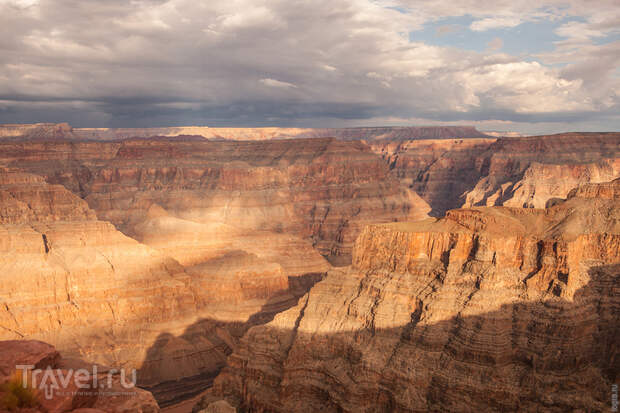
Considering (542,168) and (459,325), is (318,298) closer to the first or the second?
(459,325)

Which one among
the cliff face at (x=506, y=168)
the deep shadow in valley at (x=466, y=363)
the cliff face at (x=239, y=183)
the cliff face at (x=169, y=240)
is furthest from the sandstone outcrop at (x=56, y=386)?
the cliff face at (x=506, y=168)

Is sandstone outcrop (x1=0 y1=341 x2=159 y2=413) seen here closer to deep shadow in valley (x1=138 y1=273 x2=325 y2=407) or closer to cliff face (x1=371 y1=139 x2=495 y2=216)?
deep shadow in valley (x1=138 y1=273 x2=325 y2=407)

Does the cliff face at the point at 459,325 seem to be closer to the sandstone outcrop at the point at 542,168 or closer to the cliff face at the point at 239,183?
the cliff face at the point at 239,183

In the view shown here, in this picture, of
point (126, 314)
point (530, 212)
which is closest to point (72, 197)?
point (126, 314)

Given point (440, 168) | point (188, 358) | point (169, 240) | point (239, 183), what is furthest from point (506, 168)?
point (188, 358)

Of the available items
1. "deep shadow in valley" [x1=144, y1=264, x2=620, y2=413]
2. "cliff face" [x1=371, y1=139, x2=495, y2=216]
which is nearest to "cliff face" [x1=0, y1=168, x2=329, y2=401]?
"deep shadow in valley" [x1=144, y1=264, x2=620, y2=413]

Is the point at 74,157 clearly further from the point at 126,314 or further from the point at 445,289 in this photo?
the point at 445,289
